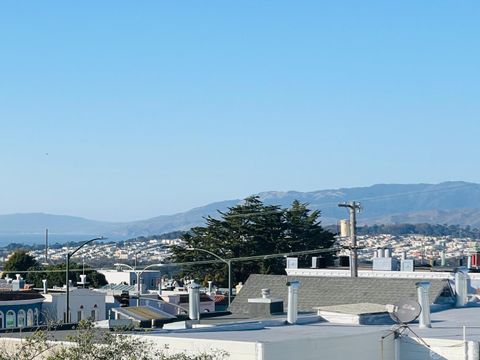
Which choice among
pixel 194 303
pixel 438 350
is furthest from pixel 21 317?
pixel 438 350

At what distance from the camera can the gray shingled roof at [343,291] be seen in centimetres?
4200

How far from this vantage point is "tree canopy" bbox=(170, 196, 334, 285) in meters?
111

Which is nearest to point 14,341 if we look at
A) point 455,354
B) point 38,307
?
point 455,354

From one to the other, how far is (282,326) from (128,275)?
94577 mm

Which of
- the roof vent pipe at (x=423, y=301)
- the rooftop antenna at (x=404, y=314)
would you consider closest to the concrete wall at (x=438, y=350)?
the rooftop antenna at (x=404, y=314)

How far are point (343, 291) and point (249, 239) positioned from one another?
70.7 m

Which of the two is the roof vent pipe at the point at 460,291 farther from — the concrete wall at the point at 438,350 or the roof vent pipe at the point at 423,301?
the concrete wall at the point at 438,350

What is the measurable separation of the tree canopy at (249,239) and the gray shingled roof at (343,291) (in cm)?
5928

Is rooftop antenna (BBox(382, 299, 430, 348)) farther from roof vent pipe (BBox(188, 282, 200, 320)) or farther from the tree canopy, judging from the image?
the tree canopy

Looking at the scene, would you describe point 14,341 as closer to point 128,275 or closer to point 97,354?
point 97,354

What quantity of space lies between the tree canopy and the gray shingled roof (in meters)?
59.3

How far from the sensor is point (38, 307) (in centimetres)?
6988

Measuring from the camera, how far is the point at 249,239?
11500 centimetres

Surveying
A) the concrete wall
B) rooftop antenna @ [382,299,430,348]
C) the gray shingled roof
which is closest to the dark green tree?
the gray shingled roof
